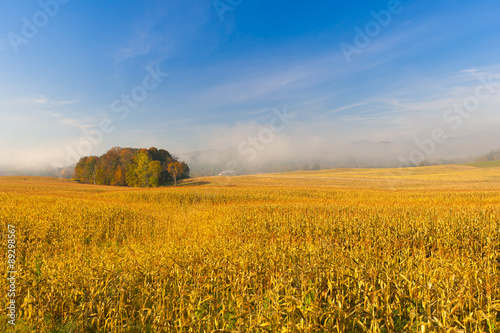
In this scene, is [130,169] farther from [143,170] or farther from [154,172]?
[154,172]

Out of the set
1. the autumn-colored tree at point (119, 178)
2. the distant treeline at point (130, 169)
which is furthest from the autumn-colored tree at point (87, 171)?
the autumn-colored tree at point (119, 178)

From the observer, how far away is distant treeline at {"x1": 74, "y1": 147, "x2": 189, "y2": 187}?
203 ft

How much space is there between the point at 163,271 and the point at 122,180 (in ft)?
245

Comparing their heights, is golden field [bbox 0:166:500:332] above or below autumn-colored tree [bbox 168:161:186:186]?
below

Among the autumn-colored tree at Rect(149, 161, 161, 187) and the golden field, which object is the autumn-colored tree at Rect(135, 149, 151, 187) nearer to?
the autumn-colored tree at Rect(149, 161, 161, 187)

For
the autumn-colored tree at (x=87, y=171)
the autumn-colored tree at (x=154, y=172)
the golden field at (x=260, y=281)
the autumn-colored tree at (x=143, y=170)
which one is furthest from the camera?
the autumn-colored tree at (x=87, y=171)

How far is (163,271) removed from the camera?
523cm

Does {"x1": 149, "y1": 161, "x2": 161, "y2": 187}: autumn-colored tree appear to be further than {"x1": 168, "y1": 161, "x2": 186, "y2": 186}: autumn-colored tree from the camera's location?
No

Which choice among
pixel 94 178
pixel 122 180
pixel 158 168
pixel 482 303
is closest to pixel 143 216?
pixel 482 303

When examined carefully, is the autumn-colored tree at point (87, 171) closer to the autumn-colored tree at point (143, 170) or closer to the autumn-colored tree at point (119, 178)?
the autumn-colored tree at point (119, 178)

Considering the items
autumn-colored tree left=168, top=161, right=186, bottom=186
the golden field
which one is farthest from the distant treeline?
the golden field

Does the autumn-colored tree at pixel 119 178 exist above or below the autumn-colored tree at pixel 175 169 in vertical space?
below

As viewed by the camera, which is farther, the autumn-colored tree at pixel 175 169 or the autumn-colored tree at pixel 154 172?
the autumn-colored tree at pixel 175 169

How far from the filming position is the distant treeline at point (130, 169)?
6197cm
